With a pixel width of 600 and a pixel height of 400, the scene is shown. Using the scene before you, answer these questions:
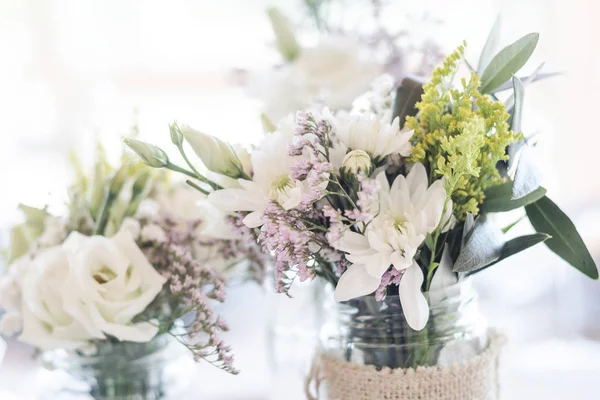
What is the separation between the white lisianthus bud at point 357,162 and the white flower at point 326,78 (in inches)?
11.0

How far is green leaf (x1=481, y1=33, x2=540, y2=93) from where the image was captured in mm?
565

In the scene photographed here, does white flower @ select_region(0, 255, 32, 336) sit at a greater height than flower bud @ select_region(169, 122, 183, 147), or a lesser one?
lesser

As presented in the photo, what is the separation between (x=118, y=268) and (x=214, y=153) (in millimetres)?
182

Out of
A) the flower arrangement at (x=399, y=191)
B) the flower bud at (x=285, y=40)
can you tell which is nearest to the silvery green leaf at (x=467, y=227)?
the flower arrangement at (x=399, y=191)

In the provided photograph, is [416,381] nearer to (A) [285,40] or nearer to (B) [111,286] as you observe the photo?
(B) [111,286]

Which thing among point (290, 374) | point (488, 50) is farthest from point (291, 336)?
point (488, 50)

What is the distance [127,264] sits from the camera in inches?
26.5

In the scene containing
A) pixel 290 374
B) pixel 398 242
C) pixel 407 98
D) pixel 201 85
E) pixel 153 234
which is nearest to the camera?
pixel 398 242

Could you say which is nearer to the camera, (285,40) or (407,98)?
(407,98)

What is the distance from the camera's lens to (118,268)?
→ 2.19ft

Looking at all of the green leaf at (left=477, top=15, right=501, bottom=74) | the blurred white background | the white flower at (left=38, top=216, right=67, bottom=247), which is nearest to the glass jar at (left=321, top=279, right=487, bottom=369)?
the green leaf at (left=477, top=15, right=501, bottom=74)

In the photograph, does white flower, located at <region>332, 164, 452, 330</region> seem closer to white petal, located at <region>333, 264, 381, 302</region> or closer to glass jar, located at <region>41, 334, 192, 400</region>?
white petal, located at <region>333, 264, 381, 302</region>

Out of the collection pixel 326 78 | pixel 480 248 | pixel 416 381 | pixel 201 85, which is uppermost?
pixel 201 85

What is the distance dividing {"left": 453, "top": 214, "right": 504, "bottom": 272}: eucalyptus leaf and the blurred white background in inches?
23.0
